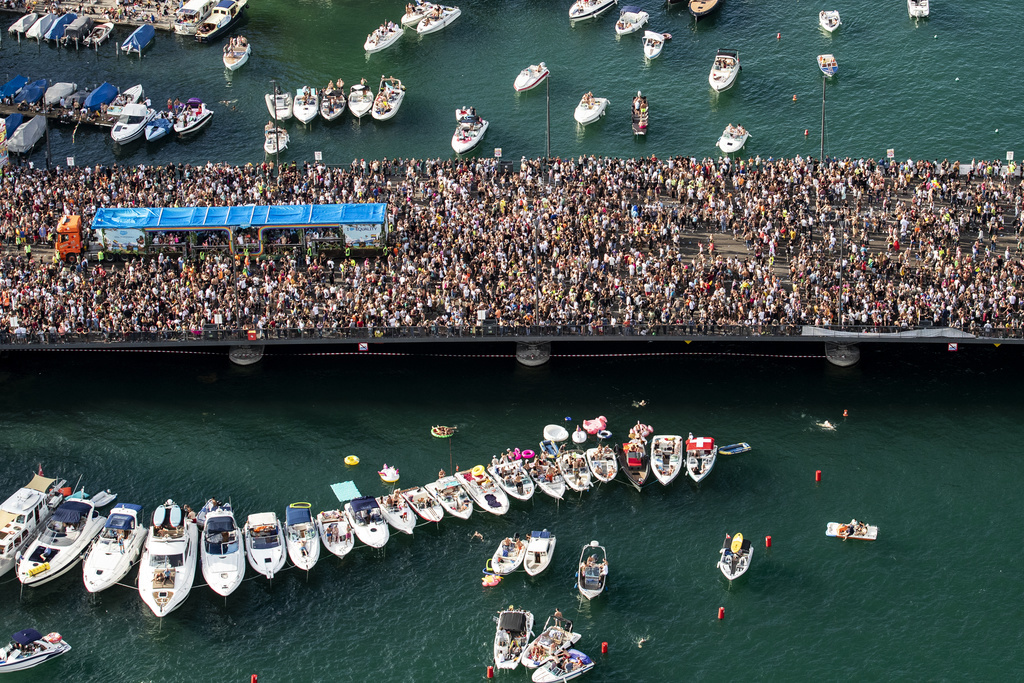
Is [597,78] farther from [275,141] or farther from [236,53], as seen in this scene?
[236,53]

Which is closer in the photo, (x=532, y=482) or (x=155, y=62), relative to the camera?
(x=532, y=482)

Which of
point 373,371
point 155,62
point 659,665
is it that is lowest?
point 659,665

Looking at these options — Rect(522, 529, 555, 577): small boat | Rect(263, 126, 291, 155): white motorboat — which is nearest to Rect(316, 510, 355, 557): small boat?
Rect(522, 529, 555, 577): small boat

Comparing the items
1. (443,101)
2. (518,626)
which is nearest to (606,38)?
(443,101)

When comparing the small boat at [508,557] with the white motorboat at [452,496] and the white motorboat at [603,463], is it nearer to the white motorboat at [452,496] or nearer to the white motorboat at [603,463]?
the white motorboat at [452,496]

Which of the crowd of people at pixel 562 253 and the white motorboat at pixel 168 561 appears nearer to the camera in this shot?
the white motorboat at pixel 168 561

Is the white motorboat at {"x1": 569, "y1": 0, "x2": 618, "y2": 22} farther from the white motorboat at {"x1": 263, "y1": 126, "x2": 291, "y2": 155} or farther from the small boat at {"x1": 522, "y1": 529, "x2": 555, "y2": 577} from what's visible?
the small boat at {"x1": 522, "y1": 529, "x2": 555, "y2": 577}

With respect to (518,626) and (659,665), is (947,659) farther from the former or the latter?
(518,626)

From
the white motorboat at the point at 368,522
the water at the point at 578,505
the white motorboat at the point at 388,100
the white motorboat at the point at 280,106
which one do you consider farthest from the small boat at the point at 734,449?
the white motorboat at the point at 280,106
